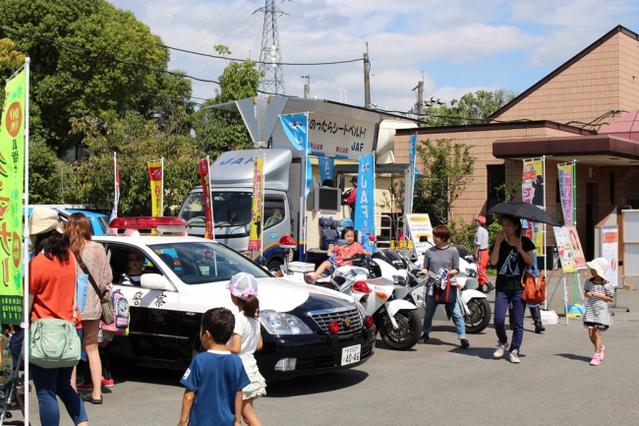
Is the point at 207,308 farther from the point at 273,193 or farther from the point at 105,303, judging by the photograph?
the point at 273,193

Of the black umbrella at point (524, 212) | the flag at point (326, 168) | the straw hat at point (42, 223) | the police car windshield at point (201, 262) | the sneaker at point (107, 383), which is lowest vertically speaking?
the sneaker at point (107, 383)

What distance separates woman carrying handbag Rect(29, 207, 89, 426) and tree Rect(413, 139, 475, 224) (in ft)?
65.5

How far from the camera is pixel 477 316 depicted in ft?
42.0

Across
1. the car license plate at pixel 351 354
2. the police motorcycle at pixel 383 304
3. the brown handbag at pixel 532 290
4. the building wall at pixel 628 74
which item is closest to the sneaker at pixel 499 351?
the brown handbag at pixel 532 290

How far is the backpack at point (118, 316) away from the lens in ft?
26.2

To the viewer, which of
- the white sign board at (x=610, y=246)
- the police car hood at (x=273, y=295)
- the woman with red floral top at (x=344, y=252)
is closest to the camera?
the police car hood at (x=273, y=295)

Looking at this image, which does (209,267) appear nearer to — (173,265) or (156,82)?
(173,265)

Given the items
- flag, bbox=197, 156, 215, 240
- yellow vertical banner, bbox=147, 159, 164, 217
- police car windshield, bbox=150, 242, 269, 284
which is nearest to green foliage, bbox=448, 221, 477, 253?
yellow vertical banner, bbox=147, 159, 164, 217

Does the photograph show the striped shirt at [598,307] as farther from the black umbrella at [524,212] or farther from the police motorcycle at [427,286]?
the police motorcycle at [427,286]

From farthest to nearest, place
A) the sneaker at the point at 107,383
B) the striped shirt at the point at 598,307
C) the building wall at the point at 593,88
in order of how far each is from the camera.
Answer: the building wall at the point at 593,88 < the striped shirt at the point at 598,307 < the sneaker at the point at 107,383

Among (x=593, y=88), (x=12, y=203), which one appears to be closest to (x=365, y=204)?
(x=12, y=203)

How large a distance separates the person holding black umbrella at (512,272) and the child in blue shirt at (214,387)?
20.4 ft

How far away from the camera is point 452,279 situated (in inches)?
444

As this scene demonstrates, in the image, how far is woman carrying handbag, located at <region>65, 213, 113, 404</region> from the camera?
7.57 meters
